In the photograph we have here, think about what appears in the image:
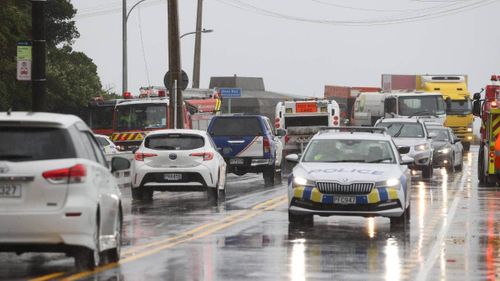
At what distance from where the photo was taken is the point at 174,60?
42938mm

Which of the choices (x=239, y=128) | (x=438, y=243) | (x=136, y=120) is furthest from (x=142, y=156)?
(x=136, y=120)

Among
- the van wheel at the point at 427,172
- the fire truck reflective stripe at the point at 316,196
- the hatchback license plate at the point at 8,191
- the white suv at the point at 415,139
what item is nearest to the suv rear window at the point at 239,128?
the white suv at the point at 415,139

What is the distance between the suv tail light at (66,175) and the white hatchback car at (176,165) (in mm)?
14644

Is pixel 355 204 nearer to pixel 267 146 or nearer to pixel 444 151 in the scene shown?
pixel 267 146

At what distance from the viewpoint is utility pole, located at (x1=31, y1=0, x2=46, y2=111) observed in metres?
25.1

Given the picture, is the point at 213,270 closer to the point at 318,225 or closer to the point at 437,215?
the point at 318,225

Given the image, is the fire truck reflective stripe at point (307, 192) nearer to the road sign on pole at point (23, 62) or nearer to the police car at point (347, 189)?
the police car at point (347, 189)

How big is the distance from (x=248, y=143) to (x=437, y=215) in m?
13.7

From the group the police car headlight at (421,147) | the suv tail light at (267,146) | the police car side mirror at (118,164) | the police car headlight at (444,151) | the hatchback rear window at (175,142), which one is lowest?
the police car headlight at (444,151)

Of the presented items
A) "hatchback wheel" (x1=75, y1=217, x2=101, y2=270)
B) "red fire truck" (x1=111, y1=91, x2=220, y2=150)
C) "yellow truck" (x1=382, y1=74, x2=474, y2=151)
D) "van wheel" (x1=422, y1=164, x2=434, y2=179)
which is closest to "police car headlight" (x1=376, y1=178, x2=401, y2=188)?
"hatchback wheel" (x1=75, y1=217, x2=101, y2=270)

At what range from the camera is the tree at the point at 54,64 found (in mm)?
52375

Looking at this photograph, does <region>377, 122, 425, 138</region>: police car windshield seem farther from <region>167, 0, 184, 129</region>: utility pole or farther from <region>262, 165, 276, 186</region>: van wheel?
<region>167, 0, 184, 129</region>: utility pole

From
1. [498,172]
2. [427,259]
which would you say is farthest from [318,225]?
[498,172]

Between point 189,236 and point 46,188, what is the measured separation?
19.8 ft
